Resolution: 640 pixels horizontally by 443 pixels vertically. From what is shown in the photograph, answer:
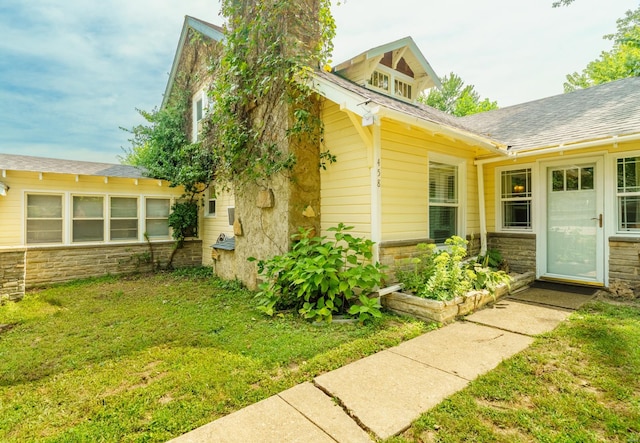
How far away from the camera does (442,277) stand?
Result: 4.43 m

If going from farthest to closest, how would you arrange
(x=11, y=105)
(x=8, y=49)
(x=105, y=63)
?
1. (x=11, y=105)
2. (x=105, y=63)
3. (x=8, y=49)

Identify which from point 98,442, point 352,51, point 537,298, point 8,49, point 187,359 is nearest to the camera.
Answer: point 98,442

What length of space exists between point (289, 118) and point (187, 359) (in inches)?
156

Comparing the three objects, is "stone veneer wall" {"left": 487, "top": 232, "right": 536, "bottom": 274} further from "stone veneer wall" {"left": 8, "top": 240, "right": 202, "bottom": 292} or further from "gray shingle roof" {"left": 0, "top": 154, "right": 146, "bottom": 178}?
"gray shingle roof" {"left": 0, "top": 154, "right": 146, "bottom": 178}

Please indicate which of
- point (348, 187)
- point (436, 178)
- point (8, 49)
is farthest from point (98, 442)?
point (8, 49)

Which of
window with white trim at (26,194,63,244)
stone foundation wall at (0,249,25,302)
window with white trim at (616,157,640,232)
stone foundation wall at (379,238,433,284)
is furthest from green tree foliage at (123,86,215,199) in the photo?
window with white trim at (616,157,640,232)

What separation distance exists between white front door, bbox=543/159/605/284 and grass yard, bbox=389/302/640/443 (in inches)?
108

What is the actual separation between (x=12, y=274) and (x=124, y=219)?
290 cm

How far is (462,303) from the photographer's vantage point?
14.2ft

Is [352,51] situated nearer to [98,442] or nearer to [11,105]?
[98,442]

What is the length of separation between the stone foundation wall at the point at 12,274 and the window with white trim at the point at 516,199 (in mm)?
9919

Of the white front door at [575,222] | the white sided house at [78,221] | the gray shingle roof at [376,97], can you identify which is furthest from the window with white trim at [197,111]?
the white front door at [575,222]

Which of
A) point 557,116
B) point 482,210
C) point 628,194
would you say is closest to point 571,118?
point 557,116

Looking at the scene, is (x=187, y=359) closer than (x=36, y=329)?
Yes
